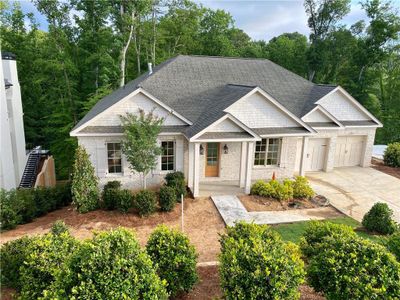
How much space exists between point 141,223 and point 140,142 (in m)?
3.40

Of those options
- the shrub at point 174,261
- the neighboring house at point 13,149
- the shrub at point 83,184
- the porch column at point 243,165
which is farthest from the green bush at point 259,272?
the neighboring house at point 13,149

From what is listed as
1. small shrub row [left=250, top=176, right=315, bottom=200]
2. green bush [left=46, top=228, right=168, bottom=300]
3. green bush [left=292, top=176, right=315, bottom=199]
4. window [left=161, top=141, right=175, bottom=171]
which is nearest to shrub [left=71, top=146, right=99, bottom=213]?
window [left=161, top=141, right=175, bottom=171]

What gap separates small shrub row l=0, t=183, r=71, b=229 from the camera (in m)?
12.0

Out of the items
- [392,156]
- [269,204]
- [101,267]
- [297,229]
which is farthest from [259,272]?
[392,156]

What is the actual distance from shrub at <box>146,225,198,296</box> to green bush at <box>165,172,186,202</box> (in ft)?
22.3

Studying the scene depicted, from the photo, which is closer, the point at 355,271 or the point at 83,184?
the point at 355,271

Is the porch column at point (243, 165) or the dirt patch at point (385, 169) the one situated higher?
the porch column at point (243, 165)

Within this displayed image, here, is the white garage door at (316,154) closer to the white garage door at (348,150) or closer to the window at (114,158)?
the white garage door at (348,150)

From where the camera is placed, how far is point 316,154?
19.1 metres

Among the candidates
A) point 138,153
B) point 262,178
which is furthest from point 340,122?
point 138,153

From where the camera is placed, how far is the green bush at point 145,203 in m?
12.4

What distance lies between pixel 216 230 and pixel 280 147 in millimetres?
7160

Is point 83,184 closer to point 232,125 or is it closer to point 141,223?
point 141,223

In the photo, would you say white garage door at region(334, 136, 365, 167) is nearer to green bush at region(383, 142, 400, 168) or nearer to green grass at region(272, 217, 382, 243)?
green bush at region(383, 142, 400, 168)
